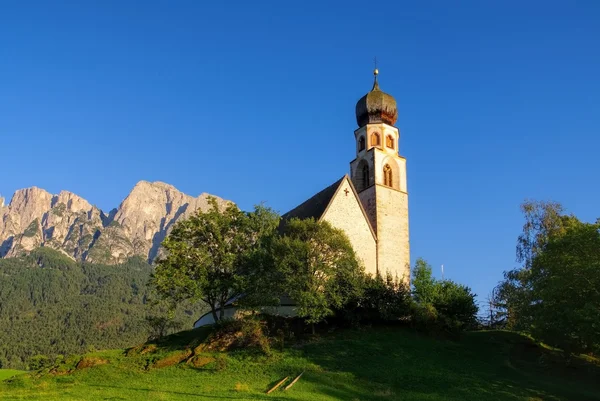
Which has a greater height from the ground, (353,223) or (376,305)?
(353,223)

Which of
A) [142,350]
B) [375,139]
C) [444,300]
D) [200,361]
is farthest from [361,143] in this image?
[200,361]

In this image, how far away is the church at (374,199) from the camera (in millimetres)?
44094

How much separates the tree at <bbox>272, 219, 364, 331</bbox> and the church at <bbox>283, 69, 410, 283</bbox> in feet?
21.1

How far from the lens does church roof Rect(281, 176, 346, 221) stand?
43.7 metres

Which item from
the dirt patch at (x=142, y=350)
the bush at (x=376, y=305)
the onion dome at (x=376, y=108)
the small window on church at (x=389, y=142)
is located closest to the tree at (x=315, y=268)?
the bush at (x=376, y=305)

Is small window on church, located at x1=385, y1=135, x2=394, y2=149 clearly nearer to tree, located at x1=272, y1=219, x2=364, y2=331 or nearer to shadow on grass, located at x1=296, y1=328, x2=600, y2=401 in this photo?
tree, located at x1=272, y1=219, x2=364, y2=331

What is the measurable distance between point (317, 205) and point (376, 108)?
37.8ft

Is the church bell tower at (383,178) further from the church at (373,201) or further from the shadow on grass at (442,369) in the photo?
the shadow on grass at (442,369)

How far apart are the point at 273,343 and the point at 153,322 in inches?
377

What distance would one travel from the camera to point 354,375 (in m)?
28.5

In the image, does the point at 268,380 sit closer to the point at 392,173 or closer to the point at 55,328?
the point at 392,173

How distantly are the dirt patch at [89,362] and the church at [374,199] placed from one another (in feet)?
58.8

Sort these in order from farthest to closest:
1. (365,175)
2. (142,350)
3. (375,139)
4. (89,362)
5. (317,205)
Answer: (375,139) < (365,175) < (317,205) < (142,350) < (89,362)

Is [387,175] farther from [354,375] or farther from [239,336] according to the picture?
[354,375]
